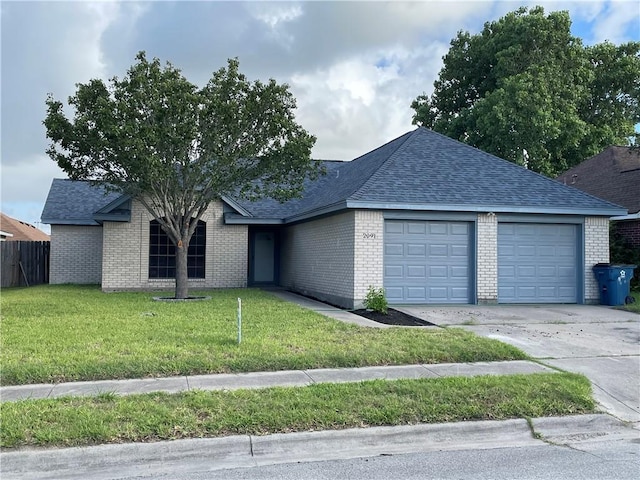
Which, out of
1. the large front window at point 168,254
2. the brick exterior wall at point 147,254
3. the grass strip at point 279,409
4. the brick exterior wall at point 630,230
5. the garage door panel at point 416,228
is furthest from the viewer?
the large front window at point 168,254

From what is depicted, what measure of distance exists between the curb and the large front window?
1524cm

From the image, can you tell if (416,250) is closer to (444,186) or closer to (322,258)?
(444,186)

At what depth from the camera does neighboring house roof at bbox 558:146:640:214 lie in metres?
20.0

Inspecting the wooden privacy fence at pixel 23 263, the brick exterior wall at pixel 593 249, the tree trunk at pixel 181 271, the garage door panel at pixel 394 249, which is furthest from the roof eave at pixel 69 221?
the brick exterior wall at pixel 593 249

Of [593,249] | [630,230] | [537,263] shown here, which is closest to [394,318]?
[537,263]

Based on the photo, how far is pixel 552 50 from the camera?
88.6 ft

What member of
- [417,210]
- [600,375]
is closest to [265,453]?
[600,375]

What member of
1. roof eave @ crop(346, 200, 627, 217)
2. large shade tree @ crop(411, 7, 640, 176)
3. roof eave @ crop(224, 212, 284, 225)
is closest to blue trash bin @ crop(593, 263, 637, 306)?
roof eave @ crop(346, 200, 627, 217)

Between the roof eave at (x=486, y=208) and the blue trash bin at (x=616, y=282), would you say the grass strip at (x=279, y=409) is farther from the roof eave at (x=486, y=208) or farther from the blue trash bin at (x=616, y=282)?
the blue trash bin at (x=616, y=282)

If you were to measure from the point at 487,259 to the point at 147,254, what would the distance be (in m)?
11.4

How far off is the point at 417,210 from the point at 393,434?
942cm

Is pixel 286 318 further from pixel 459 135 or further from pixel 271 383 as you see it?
pixel 459 135

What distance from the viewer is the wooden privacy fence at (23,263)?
21578 millimetres

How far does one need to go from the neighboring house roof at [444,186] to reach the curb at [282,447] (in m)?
8.48
